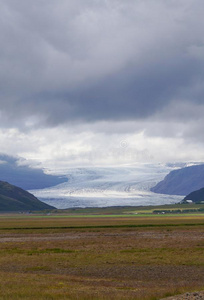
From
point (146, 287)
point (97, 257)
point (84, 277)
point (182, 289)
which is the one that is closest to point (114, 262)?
point (97, 257)

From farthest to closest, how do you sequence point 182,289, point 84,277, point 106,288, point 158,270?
point 158,270, point 84,277, point 106,288, point 182,289

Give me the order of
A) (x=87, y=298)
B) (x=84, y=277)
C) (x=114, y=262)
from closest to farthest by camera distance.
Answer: (x=87, y=298) → (x=84, y=277) → (x=114, y=262)

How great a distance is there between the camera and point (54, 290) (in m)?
22.5

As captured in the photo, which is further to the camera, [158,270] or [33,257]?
[33,257]

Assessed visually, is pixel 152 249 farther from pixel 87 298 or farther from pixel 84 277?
pixel 87 298

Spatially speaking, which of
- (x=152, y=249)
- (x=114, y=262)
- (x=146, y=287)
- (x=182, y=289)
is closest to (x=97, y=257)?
(x=114, y=262)

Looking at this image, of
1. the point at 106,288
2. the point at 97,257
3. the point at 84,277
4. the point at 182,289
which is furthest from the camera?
the point at 97,257

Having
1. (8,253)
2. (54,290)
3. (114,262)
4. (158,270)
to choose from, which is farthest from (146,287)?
(8,253)

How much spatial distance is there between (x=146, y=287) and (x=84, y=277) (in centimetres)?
636

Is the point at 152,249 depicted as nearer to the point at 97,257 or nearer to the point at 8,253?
the point at 97,257

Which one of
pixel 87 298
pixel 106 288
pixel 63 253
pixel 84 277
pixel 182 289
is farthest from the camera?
pixel 63 253

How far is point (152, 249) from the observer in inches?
1893

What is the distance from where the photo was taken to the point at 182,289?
885 inches

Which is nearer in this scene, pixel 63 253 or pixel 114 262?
pixel 114 262
